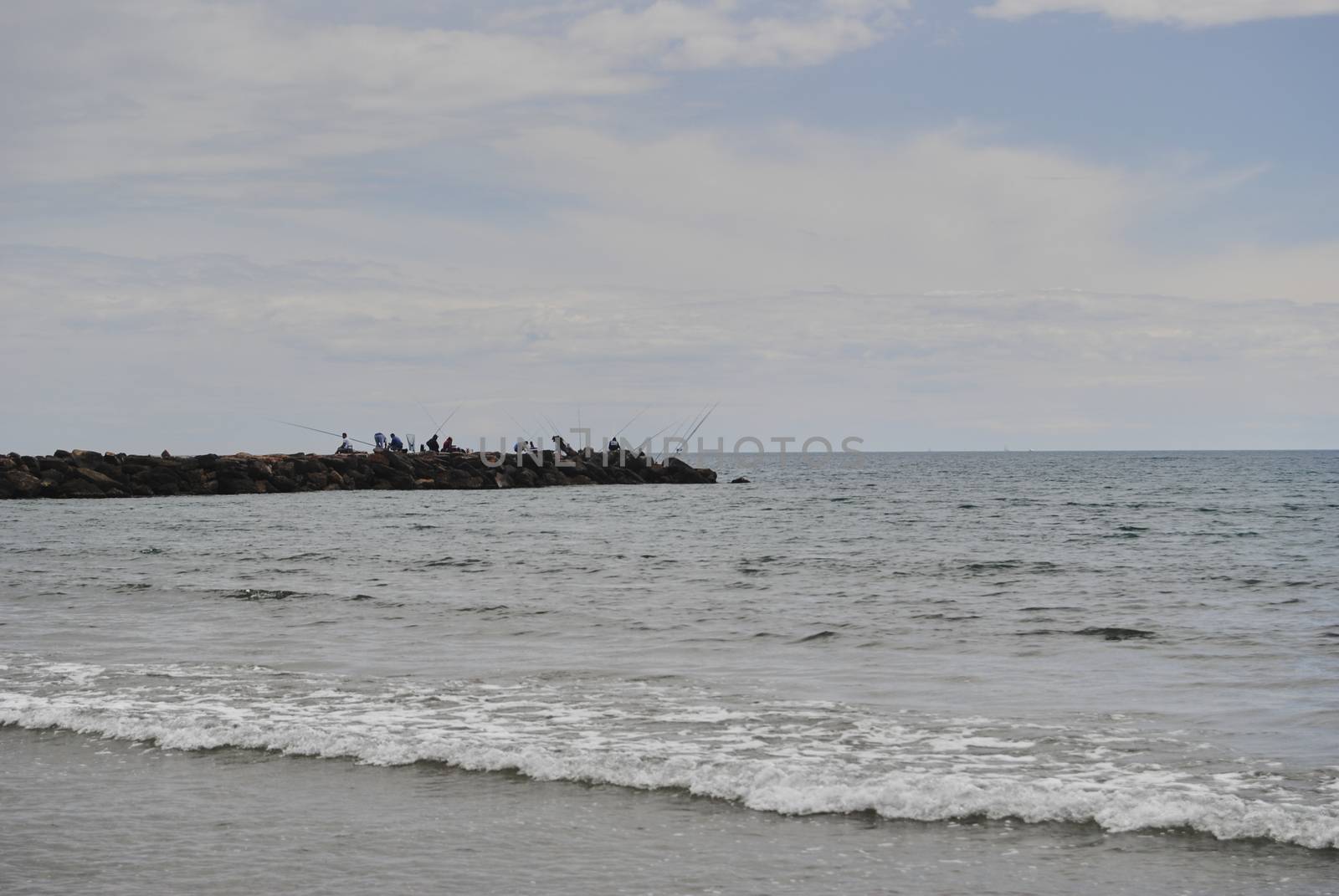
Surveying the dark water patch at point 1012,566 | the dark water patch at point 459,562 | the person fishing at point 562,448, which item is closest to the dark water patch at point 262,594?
the dark water patch at point 459,562

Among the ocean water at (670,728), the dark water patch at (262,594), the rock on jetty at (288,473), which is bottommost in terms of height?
the ocean water at (670,728)

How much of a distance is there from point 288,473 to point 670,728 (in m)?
44.2

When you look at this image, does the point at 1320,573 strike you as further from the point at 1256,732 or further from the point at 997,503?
the point at 997,503

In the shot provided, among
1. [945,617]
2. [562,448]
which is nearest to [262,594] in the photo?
[945,617]

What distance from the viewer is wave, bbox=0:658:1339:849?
6.21 meters

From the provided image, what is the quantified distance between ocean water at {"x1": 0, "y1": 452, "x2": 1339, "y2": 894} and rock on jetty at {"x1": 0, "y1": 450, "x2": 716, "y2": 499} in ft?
87.2

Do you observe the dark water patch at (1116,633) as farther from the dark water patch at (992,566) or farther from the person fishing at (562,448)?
the person fishing at (562,448)

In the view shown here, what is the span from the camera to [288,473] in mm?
49344

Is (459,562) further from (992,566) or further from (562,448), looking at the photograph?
(562,448)

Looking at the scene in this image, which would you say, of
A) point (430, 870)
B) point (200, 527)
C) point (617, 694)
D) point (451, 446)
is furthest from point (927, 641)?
point (451, 446)

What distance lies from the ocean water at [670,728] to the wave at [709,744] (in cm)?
3

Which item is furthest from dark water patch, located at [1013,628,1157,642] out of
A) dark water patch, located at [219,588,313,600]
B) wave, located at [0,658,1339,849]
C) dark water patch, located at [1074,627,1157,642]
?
dark water patch, located at [219,588,313,600]

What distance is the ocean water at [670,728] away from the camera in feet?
18.0

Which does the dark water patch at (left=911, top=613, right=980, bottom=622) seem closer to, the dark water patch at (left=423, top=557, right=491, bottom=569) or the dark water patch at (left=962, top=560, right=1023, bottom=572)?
the dark water patch at (left=962, top=560, right=1023, bottom=572)
